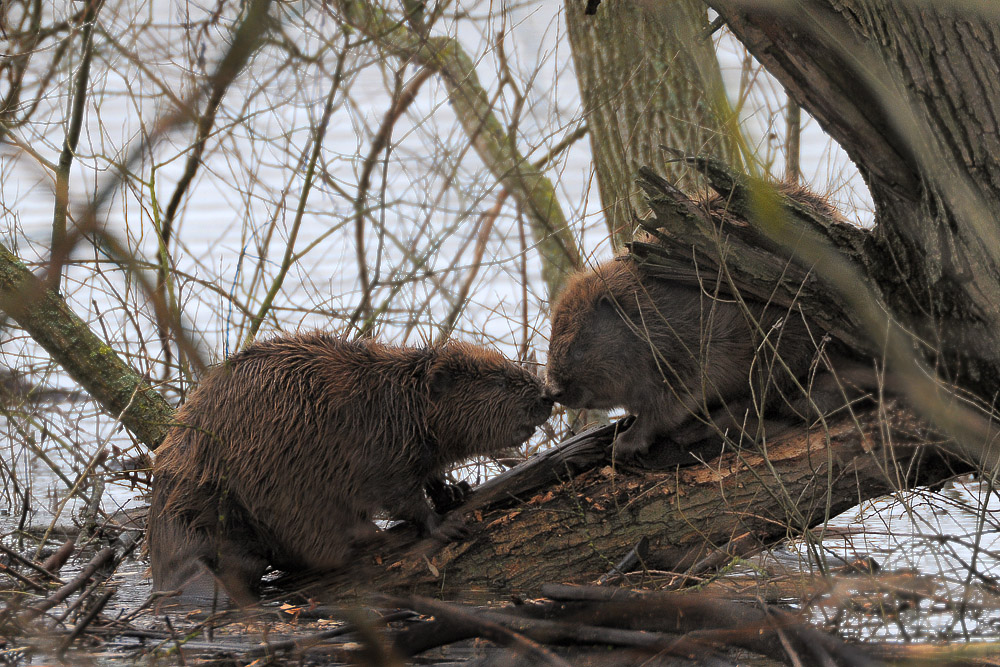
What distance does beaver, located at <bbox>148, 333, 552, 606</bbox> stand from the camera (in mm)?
4133

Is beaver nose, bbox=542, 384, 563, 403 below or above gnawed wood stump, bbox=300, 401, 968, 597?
above

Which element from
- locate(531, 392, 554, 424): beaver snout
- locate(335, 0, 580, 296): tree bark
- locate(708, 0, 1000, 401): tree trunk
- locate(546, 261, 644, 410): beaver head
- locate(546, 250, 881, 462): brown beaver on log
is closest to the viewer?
locate(708, 0, 1000, 401): tree trunk

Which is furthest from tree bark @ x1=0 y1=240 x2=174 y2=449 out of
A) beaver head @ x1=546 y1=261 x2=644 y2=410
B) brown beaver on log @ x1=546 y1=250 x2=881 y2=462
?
brown beaver on log @ x1=546 y1=250 x2=881 y2=462

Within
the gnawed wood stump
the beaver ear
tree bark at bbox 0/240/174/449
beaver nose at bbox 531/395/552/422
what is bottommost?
the gnawed wood stump

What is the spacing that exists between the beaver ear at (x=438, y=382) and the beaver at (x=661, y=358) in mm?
501

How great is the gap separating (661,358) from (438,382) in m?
1.07

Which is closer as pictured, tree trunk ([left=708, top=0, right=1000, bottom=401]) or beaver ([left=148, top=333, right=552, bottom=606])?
tree trunk ([left=708, top=0, right=1000, bottom=401])

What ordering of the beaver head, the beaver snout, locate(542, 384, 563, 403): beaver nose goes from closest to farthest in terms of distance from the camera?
the beaver head < locate(542, 384, 563, 403): beaver nose < the beaver snout

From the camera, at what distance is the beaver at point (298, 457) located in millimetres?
4133

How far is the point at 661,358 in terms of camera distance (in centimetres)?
421

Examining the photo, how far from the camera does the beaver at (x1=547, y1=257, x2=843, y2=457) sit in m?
4.26

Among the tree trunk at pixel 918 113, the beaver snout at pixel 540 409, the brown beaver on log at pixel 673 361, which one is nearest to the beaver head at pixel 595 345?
the brown beaver on log at pixel 673 361

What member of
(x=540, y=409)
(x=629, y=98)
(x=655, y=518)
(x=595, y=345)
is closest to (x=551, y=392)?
(x=540, y=409)

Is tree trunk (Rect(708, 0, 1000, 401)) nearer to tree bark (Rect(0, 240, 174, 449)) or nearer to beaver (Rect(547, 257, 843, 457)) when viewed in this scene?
beaver (Rect(547, 257, 843, 457))
